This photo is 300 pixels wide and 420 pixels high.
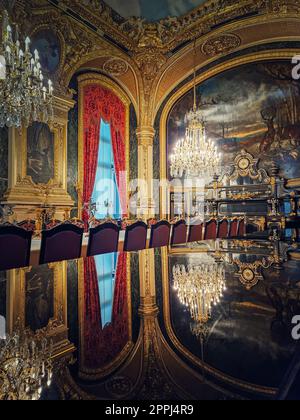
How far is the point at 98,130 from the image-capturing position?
8.45m

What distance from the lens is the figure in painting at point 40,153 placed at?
6.41m

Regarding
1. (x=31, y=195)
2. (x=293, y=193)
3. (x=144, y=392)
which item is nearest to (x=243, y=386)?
(x=144, y=392)

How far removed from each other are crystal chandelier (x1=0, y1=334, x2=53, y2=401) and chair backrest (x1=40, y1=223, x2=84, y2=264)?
8.22 feet

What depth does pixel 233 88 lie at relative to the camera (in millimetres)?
8867

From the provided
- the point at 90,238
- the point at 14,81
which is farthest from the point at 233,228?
the point at 14,81

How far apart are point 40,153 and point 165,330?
21.8 feet

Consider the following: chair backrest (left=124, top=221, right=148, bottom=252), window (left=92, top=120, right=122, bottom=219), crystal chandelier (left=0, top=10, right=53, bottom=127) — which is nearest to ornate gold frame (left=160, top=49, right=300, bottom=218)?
window (left=92, top=120, right=122, bottom=219)

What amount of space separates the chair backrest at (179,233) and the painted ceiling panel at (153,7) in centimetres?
513

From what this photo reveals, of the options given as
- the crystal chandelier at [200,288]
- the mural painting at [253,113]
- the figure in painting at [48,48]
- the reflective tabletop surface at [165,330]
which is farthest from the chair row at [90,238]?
the figure in painting at [48,48]

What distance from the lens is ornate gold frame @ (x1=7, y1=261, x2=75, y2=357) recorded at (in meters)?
0.60

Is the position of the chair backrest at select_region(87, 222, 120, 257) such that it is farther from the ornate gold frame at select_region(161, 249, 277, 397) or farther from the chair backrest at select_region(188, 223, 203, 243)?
the ornate gold frame at select_region(161, 249, 277, 397)

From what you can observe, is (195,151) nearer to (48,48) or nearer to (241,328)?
(48,48)

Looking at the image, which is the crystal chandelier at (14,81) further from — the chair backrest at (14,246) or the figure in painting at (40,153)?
the chair backrest at (14,246)

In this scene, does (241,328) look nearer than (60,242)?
Yes
